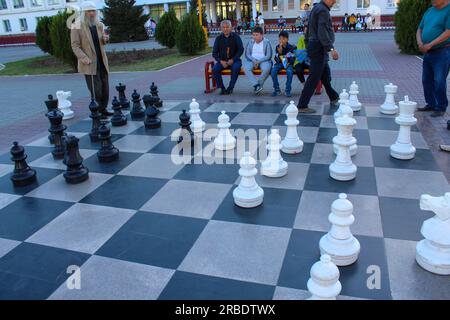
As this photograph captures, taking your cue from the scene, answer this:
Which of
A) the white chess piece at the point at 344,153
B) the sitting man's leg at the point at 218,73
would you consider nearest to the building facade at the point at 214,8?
the sitting man's leg at the point at 218,73

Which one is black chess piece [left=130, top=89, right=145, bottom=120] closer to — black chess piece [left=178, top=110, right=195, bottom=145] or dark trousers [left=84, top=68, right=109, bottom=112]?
dark trousers [left=84, top=68, right=109, bottom=112]

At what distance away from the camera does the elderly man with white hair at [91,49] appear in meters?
5.93

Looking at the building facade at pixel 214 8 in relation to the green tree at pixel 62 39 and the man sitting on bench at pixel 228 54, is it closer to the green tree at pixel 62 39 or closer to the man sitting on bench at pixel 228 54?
the green tree at pixel 62 39

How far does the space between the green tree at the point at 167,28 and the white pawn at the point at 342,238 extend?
16.2m

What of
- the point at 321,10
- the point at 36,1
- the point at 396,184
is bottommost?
the point at 396,184

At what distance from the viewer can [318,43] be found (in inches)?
227

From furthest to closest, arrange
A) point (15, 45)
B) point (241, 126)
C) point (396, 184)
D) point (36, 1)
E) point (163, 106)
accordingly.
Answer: point (36, 1), point (15, 45), point (163, 106), point (241, 126), point (396, 184)

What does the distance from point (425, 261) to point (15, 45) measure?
130 ft

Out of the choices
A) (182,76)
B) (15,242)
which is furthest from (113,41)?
(15,242)

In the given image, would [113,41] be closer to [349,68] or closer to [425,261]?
[349,68]

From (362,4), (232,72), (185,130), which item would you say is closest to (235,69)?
(232,72)

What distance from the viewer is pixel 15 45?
113ft

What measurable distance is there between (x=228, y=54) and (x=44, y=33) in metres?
10.2

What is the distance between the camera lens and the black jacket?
25.4 feet
